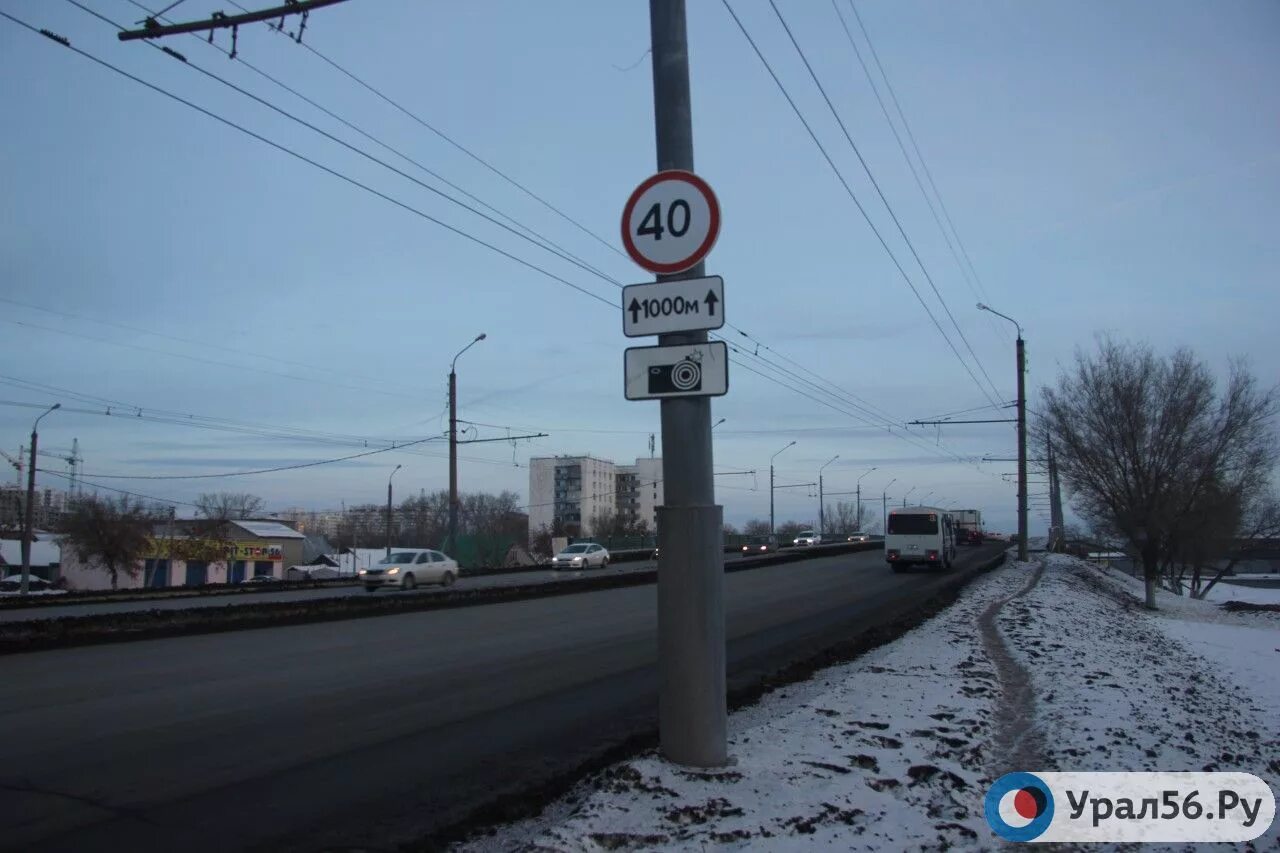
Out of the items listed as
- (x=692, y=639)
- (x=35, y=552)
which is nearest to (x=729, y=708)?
(x=692, y=639)

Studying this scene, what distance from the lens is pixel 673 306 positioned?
5.80 m

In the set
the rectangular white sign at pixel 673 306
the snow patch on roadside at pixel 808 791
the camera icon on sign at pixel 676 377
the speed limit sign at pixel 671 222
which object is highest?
the speed limit sign at pixel 671 222

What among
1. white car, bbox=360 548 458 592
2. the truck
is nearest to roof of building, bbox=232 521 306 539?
white car, bbox=360 548 458 592

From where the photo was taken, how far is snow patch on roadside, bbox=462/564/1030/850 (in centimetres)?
455

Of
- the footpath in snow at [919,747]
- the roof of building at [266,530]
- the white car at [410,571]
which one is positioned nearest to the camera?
the footpath in snow at [919,747]

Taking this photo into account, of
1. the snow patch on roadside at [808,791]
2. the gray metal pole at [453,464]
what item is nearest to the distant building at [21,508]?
the gray metal pole at [453,464]

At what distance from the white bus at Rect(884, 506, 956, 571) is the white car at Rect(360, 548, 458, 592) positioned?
60.2ft

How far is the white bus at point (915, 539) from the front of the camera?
3669 cm

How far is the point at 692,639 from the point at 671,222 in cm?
274

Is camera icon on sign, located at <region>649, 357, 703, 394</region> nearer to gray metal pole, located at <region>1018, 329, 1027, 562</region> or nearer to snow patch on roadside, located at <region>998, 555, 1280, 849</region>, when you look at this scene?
snow patch on roadside, located at <region>998, 555, 1280, 849</region>

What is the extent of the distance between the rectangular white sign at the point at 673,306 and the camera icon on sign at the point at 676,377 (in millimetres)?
236

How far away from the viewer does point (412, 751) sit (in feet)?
24.2

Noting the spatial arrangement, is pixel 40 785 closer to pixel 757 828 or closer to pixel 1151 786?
pixel 757 828

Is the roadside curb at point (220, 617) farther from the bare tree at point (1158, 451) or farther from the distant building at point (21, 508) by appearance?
the distant building at point (21, 508)
